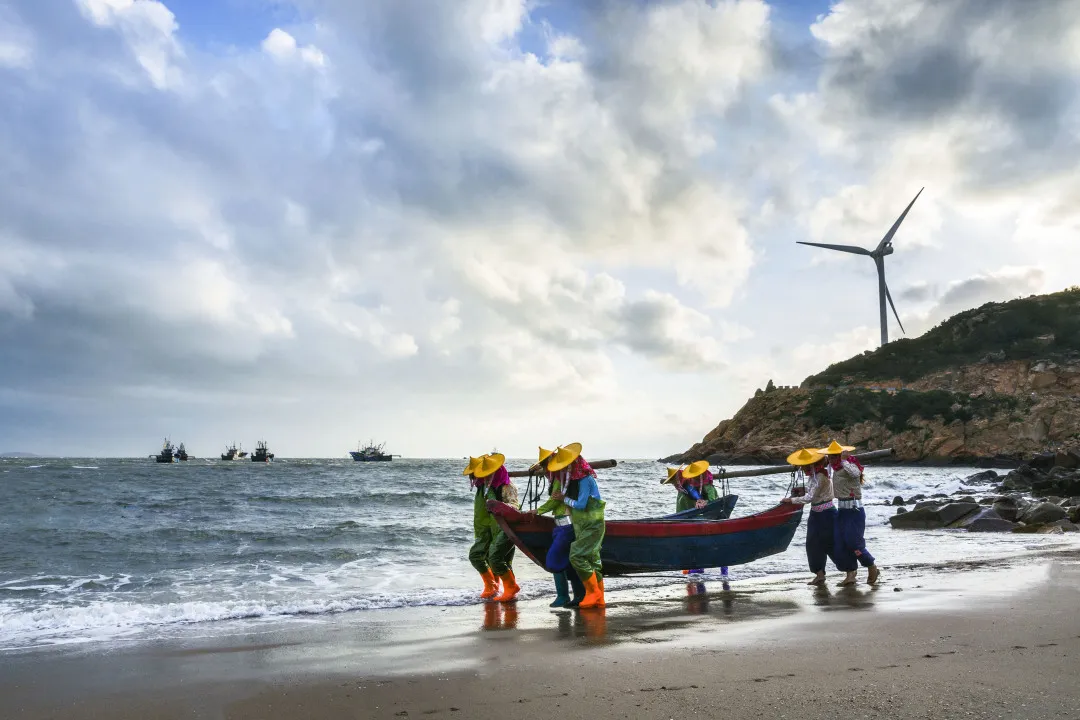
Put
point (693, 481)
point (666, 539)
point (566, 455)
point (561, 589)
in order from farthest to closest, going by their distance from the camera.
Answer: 1. point (693, 481)
2. point (666, 539)
3. point (561, 589)
4. point (566, 455)

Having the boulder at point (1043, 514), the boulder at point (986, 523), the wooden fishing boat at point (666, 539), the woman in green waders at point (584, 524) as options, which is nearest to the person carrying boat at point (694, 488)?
the wooden fishing boat at point (666, 539)

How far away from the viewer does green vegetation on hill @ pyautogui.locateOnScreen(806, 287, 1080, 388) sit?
91.6m

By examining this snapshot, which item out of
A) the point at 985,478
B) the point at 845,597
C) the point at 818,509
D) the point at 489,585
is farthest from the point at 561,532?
the point at 985,478

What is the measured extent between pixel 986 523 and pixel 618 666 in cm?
1896

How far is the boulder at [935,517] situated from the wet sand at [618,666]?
13.8 m

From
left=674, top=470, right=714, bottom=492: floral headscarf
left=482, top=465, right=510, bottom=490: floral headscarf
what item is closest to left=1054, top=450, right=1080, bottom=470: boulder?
left=674, top=470, right=714, bottom=492: floral headscarf

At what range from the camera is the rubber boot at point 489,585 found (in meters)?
11.3

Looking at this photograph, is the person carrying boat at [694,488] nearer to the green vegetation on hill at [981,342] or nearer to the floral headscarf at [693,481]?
the floral headscarf at [693,481]

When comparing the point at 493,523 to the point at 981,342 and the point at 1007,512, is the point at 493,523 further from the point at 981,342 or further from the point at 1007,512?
the point at 981,342

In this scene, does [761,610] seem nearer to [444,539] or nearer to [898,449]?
[444,539]

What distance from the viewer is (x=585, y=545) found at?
31.3ft

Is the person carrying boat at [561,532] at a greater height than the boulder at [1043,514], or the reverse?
the person carrying boat at [561,532]

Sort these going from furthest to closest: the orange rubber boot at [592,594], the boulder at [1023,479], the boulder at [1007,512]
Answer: the boulder at [1023,479], the boulder at [1007,512], the orange rubber boot at [592,594]

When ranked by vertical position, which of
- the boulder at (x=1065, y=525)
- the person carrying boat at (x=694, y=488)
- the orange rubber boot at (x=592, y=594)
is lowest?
the boulder at (x=1065, y=525)
